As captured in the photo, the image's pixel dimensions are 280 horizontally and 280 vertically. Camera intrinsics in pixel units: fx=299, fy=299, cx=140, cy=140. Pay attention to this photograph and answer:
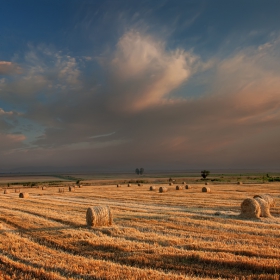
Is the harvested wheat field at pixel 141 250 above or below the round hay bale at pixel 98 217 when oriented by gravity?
below

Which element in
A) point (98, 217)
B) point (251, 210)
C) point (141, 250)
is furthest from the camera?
point (251, 210)

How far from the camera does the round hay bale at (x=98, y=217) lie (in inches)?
585

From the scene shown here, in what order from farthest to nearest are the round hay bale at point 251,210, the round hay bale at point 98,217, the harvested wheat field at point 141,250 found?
the round hay bale at point 251,210
the round hay bale at point 98,217
the harvested wheat field at point 141,250

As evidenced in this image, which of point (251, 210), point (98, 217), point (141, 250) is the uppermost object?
point (98, 217)

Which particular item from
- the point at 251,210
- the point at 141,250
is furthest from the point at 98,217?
the point at 251,210

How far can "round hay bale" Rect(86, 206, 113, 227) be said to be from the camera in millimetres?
14869

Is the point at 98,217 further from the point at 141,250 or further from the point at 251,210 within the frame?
the point at 251,210

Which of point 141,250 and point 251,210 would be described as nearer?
point 141,250

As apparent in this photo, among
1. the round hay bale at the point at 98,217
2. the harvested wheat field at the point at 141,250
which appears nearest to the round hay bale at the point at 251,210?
the harvested wheat field at the point at 141,250

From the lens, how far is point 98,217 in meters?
15.0

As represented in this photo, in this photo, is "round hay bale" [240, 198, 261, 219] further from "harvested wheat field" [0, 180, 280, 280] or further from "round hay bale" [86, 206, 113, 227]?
"round hay bale" [86, 206, 113, 227]

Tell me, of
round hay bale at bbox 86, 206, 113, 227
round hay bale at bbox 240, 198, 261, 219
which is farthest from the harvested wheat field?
round hay bale at bbox 240, 198, 261, 219

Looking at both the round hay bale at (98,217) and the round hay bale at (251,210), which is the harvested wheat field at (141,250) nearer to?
the round hay bale at (98,217)

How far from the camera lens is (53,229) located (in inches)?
559
